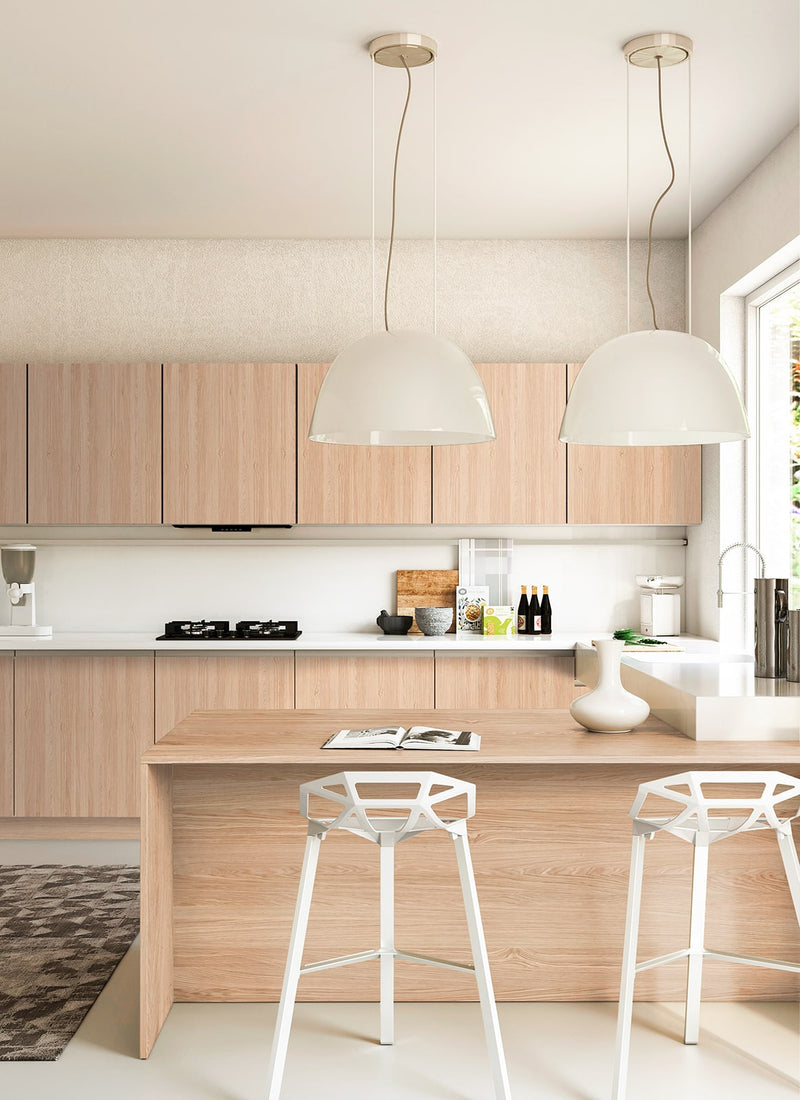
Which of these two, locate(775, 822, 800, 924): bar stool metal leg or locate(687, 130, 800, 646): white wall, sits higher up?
locate(687, 130, 800, 646): white wall

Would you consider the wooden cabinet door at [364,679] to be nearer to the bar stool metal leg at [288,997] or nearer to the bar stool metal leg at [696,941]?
the bar stool metal leg at [696,941]

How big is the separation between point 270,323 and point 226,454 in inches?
31.3

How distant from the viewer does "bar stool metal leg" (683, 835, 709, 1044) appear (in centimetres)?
262

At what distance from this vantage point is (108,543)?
5078 mm

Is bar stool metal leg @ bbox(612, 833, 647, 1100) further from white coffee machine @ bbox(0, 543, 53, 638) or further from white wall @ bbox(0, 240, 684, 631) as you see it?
white coffee machine @ bbox(0, 543, 53, 638)

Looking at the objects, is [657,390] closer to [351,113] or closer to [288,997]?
[288,997]

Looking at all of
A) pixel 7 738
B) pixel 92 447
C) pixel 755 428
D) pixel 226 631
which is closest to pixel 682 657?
pixel 755 428

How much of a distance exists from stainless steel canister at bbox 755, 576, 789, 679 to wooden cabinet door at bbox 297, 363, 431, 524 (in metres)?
1.97

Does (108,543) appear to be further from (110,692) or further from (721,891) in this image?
(721,891)

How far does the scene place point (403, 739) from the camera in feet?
8.77

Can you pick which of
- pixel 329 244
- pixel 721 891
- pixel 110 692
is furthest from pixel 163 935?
pixel 329 244

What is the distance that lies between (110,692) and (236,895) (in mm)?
1889

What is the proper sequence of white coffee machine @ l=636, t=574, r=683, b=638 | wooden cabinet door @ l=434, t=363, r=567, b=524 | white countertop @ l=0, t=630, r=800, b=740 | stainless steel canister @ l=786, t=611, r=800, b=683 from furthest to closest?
→ white coffee machine @ l=636, t=574, r=683, b=638
wooden cabinet door @ l=434, t=363, r=567, b=524
stainless steel canister @ l=786, t=611, r=800, b=683
white countertop @ l=0, t=630, r=800, b=740

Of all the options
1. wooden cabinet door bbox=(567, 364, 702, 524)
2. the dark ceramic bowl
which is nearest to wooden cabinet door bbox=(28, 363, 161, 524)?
the dark ceramic bowl
